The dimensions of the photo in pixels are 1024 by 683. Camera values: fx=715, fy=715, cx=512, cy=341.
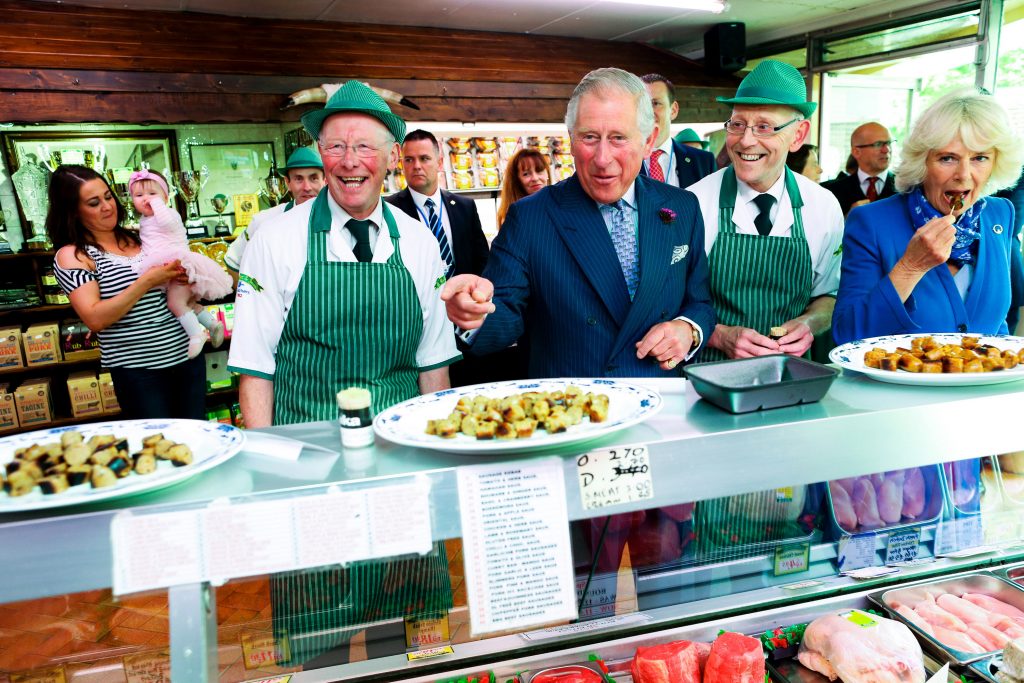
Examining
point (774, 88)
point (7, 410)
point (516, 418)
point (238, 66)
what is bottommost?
point (7, 410)

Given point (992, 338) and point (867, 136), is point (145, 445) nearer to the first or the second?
point (992, 338)

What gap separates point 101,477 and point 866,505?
1.53 m

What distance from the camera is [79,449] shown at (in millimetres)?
1095

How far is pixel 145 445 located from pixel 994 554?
187 centimetres

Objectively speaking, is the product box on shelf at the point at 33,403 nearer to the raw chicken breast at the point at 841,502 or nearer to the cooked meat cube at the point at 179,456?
the cooked meat cube at the point at 179,456

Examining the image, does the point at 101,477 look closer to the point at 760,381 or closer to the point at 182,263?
the point at 760,381

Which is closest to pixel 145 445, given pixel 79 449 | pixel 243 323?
pixel 79 449

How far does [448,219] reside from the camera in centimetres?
454

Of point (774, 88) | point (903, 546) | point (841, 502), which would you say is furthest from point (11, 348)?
point (903, 546)

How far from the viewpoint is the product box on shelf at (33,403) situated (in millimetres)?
5066

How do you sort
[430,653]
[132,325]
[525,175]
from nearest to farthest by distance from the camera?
[430,653] → [132,325] → [525,175]

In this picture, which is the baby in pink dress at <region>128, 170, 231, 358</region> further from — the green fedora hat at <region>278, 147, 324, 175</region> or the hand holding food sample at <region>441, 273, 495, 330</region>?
the hand holding food sample at <region>441, 273, 495, 330</region>

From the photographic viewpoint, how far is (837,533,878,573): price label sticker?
165 centimetres

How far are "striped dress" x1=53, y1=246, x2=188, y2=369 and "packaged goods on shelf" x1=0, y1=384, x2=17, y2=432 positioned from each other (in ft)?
5.93
